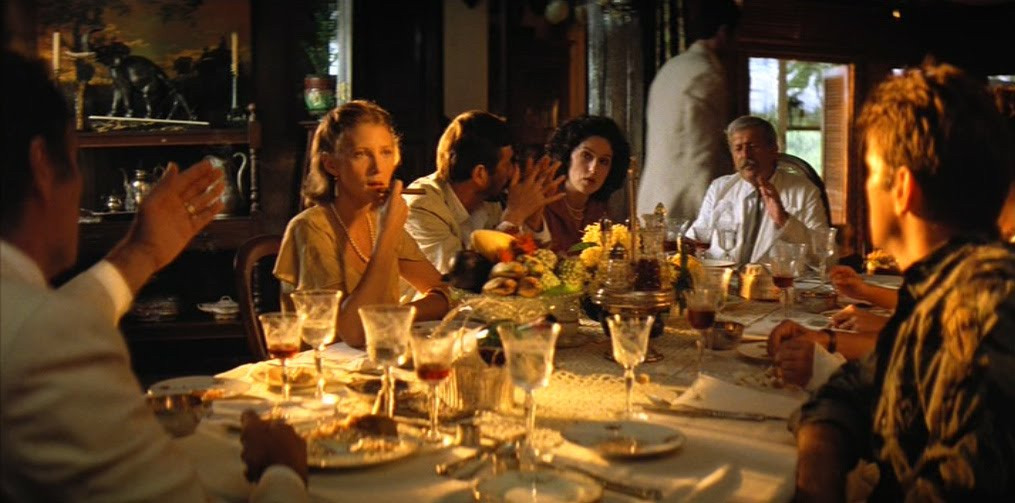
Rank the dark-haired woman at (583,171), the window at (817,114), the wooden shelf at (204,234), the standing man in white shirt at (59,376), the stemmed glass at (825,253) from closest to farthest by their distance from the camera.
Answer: the standing man in white shirt at (59,376) → the stemmed glass at (825,253) → the dark-haired woman at (583,171) → the wooden shelf at (204,234) → the window at (817,114)

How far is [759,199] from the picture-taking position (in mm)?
4820

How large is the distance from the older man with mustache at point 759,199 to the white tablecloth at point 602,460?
256 cm

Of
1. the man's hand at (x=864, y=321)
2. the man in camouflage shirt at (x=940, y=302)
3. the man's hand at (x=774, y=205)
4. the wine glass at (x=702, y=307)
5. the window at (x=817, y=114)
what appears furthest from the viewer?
the window at (x=817, y=114)

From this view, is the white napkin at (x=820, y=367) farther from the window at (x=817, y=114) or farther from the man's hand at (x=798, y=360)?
the window at (x=817, y=114)

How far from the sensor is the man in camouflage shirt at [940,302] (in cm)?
130

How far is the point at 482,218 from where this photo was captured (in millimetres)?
3857

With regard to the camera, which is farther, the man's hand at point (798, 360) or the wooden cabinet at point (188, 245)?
the wooden cabinet at point (188, 245)

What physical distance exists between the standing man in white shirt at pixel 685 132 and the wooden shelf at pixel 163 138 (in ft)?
7.16

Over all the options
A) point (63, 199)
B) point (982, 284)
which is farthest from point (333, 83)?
point (982, 284)

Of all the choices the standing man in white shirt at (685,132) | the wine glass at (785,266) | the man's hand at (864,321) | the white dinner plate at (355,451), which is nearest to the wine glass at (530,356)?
the white dinner plate at (355,451)

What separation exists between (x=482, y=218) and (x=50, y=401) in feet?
9.31

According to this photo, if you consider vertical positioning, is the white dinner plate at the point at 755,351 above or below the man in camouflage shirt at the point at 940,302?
below

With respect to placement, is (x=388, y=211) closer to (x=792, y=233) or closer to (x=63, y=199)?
(x=63, y=199)

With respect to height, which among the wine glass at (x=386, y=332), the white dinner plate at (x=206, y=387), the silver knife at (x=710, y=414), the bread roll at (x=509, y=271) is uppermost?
the bread roll at (x=509, y=271)
